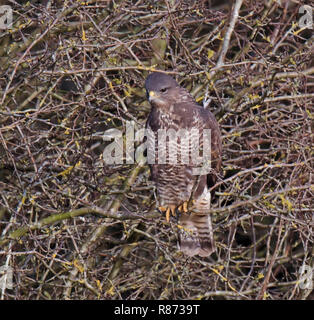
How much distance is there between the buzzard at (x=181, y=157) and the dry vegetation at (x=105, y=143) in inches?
6.4

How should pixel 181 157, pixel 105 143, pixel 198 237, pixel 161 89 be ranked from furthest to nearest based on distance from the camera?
pixel 105 143 → pixel 198 237 → pixel 181 157 → pixel 161 89

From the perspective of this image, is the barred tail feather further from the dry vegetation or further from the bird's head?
the bird's head

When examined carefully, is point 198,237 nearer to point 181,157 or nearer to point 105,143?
point 181,157

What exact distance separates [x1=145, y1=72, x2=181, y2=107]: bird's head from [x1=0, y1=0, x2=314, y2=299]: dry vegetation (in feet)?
0.52

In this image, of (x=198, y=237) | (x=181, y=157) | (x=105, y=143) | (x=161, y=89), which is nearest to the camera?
(x=161, y=89)

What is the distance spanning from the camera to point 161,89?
5.34 m

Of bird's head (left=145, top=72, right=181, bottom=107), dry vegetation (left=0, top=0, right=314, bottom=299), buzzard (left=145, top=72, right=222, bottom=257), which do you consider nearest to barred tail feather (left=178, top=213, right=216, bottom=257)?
buzzard (left=145, top=72, right=222, bottom=257)

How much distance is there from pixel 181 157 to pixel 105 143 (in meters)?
1.03

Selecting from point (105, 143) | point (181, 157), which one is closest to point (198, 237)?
point (181, 157)

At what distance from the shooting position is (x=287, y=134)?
578 centimetres

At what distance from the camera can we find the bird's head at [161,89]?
530 centimetres

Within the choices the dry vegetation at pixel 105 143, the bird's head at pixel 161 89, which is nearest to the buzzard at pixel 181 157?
the bird's head at pixel 161 89

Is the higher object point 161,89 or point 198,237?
point 161,89

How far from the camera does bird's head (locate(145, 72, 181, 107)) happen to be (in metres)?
5.30
